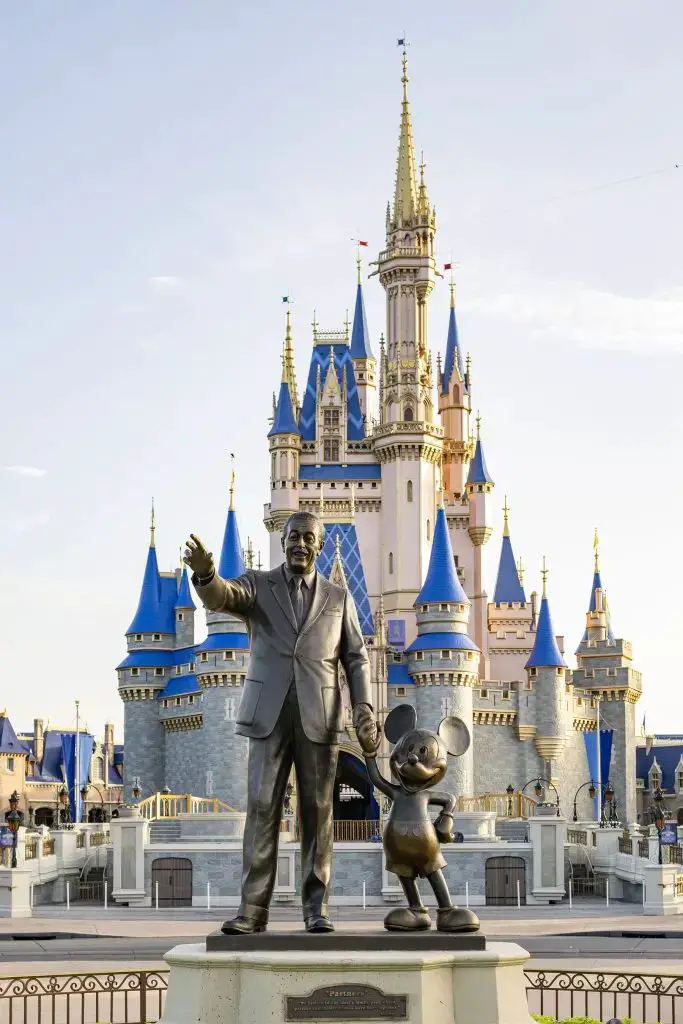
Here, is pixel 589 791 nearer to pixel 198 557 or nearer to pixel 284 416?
pixel 284 416

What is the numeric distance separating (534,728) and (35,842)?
79.7 feet

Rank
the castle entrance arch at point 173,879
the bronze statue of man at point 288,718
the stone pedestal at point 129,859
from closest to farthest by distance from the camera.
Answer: the bronze statue of man at point 288,718 < the stone pedestal at point 129,859 < the castle entrance arch at point 173,879

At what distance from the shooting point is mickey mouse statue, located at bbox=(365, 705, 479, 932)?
955 cm

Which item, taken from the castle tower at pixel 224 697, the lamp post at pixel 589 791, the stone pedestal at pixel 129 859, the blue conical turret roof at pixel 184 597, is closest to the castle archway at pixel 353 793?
the castle tower at pixel 224 697

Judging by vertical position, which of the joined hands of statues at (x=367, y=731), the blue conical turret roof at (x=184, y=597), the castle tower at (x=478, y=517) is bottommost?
the joined hands of statues at (x=367, y=731)

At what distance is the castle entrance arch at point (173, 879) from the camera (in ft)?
135

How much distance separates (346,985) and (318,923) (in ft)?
2.34

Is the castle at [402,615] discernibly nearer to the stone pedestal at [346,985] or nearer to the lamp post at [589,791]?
the lamp post at [589,791]

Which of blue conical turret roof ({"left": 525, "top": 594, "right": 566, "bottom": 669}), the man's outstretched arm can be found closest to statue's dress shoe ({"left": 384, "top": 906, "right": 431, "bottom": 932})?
the man's outstretched arm

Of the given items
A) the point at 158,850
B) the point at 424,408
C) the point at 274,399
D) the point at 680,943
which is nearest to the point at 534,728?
the point at 424,408

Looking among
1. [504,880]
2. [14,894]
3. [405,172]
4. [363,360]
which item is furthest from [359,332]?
[14,894]

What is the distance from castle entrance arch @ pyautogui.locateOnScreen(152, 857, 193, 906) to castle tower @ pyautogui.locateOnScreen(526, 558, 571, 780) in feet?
71.6

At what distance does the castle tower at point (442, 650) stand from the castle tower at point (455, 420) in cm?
1552

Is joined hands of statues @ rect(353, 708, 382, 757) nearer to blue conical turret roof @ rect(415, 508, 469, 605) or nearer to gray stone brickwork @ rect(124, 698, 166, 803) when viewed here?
blue conical turret roof @ rect(415, 508, 469, 605)
